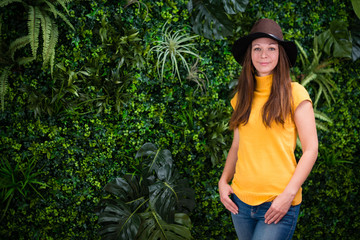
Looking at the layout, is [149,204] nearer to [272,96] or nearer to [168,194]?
[168,194]

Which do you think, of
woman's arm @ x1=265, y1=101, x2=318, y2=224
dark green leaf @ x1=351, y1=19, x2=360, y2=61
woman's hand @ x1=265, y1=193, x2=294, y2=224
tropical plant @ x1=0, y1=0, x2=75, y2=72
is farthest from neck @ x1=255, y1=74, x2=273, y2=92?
dark green leaf @ x1=351, y1=19, x2=360, y2=61

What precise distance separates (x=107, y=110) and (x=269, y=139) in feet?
5.10

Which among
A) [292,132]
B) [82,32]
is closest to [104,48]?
[82,32]

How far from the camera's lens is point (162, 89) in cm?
279

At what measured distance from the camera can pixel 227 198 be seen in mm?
1771

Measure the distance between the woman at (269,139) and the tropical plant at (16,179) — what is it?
1762mm

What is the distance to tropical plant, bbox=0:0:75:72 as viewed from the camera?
2.20 m

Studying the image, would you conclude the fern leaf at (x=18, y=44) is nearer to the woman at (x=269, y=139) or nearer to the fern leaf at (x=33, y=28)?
the fern leaf at (x=33, y=28)

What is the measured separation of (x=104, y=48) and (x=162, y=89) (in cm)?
63

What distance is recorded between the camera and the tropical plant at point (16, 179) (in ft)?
8.20

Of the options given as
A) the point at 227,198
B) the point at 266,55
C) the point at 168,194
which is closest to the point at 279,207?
the point at 227,198

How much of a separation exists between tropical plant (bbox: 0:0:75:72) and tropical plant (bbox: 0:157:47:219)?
36.9 inches

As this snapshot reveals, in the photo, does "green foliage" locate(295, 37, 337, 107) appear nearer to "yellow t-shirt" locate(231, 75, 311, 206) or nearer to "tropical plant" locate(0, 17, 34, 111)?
"yellow t-shirt" locate(231, 75, 311, 206)

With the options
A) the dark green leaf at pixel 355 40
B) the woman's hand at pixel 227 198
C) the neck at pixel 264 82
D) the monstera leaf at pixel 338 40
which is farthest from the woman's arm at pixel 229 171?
the dark green leaf at pixel 355 40
